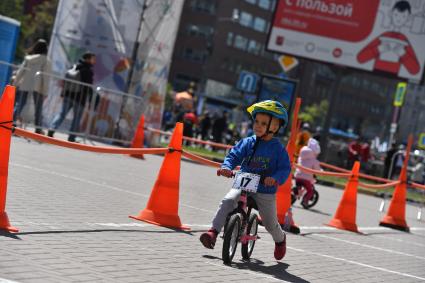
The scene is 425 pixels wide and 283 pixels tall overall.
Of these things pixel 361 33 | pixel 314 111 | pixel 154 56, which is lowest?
pixel 154 56

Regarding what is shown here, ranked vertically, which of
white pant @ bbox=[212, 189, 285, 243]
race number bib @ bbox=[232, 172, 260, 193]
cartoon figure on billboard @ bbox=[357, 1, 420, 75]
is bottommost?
white pant @ bbox=[212, 189, 285, 243]

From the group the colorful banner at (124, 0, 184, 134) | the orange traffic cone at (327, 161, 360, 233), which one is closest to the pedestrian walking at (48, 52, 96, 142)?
the colorful banner at (124, 0, 184, 134)

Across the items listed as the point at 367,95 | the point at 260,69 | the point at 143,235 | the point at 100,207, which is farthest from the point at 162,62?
the point at 367,95

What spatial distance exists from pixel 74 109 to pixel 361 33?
1662 centimetres

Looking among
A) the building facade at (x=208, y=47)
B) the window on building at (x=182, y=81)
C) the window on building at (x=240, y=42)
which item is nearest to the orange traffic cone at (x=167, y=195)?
the building facade at (x=208, y=47)

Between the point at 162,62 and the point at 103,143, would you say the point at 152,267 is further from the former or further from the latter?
the point at 162,62

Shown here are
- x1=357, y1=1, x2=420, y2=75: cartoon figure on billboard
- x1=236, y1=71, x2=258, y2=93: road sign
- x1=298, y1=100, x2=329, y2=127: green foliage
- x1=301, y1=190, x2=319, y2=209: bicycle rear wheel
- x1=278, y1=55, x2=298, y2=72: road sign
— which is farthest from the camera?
x1=298, y1=100, x2=329, y2=127: green foliage

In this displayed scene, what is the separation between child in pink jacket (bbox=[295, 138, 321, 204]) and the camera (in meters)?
16.7

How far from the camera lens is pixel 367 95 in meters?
137

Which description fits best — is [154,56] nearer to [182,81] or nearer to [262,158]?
[262,158]

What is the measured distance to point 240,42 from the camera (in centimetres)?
10250

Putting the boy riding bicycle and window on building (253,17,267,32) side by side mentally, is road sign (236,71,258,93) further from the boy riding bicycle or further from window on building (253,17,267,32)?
window on building (253,17,267,32)

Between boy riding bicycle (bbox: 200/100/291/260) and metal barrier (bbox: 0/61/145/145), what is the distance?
38.2 feet

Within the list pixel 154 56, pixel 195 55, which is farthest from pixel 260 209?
pixel 195 55
